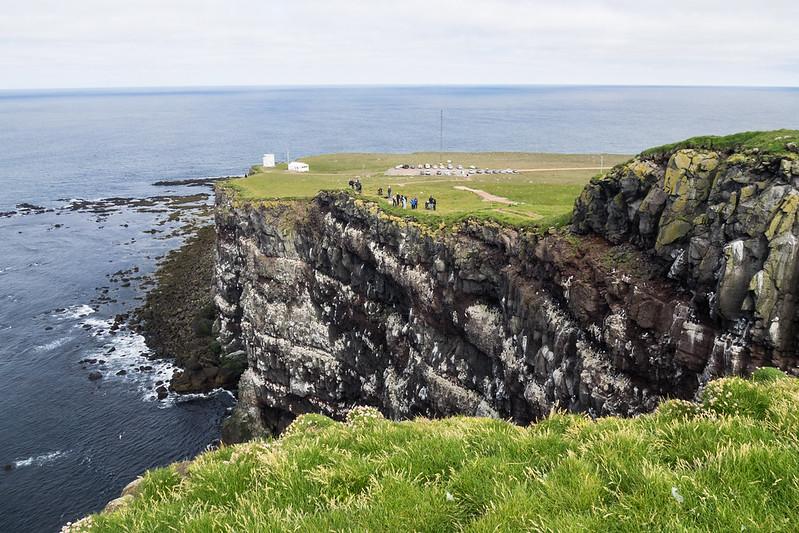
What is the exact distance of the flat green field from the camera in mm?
45625

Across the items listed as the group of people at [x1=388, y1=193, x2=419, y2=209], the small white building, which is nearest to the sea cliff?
the group of people at [x1=388, y1=193, x2=419, y2=209]

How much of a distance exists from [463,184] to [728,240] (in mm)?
46535

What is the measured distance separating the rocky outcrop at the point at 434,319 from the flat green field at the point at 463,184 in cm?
289

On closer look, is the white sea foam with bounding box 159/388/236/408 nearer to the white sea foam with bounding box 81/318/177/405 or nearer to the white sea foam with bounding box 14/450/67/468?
the white sea foam with bounding box 81/318/177/405

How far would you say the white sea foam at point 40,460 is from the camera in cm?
5269

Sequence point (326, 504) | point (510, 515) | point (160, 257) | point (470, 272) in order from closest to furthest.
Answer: point (510, 515)
point (326, 504)
point (470, 272)
point (160, 257)

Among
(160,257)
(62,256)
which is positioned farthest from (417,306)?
(62,256)

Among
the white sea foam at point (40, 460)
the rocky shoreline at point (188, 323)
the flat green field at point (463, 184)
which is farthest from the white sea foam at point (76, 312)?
the white sea foam at point (40, 460)

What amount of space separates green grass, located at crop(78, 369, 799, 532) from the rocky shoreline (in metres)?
59.2

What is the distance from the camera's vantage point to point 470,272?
40.7 m

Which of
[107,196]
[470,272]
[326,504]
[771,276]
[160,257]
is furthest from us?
[107,196]

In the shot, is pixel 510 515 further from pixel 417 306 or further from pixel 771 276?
pixel 417 306

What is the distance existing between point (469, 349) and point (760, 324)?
23161 mm

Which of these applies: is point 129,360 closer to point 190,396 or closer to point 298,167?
point 190,396
